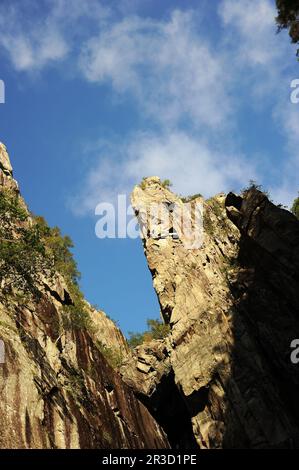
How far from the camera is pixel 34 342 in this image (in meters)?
32.0

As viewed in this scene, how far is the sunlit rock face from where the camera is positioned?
36.3 metres

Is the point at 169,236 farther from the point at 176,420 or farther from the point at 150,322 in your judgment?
the point at 176,420

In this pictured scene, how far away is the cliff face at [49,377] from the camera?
84.3 ft

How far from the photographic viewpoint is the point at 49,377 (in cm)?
3048

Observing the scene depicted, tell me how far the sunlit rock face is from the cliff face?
20.5ft

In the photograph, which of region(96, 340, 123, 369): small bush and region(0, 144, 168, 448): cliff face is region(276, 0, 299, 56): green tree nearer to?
region(0, 144, 168, 448): cliff face

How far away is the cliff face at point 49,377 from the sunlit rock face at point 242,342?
6247 mm

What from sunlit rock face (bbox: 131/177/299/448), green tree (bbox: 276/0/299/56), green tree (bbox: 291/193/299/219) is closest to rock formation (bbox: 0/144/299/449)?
sunlit rock face (bbox: 131/177/299/448)

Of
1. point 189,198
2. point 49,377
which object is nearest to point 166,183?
point 189,198

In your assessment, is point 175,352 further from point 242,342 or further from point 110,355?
point 110,355

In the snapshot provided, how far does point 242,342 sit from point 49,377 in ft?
60.9

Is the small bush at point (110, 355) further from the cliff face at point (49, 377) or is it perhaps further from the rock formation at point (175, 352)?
the cliff face at point (49, 377)

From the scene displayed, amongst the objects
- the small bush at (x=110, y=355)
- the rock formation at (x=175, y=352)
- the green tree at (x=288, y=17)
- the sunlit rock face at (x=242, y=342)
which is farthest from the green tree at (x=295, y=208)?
the green tree at (x=288, y=17)
